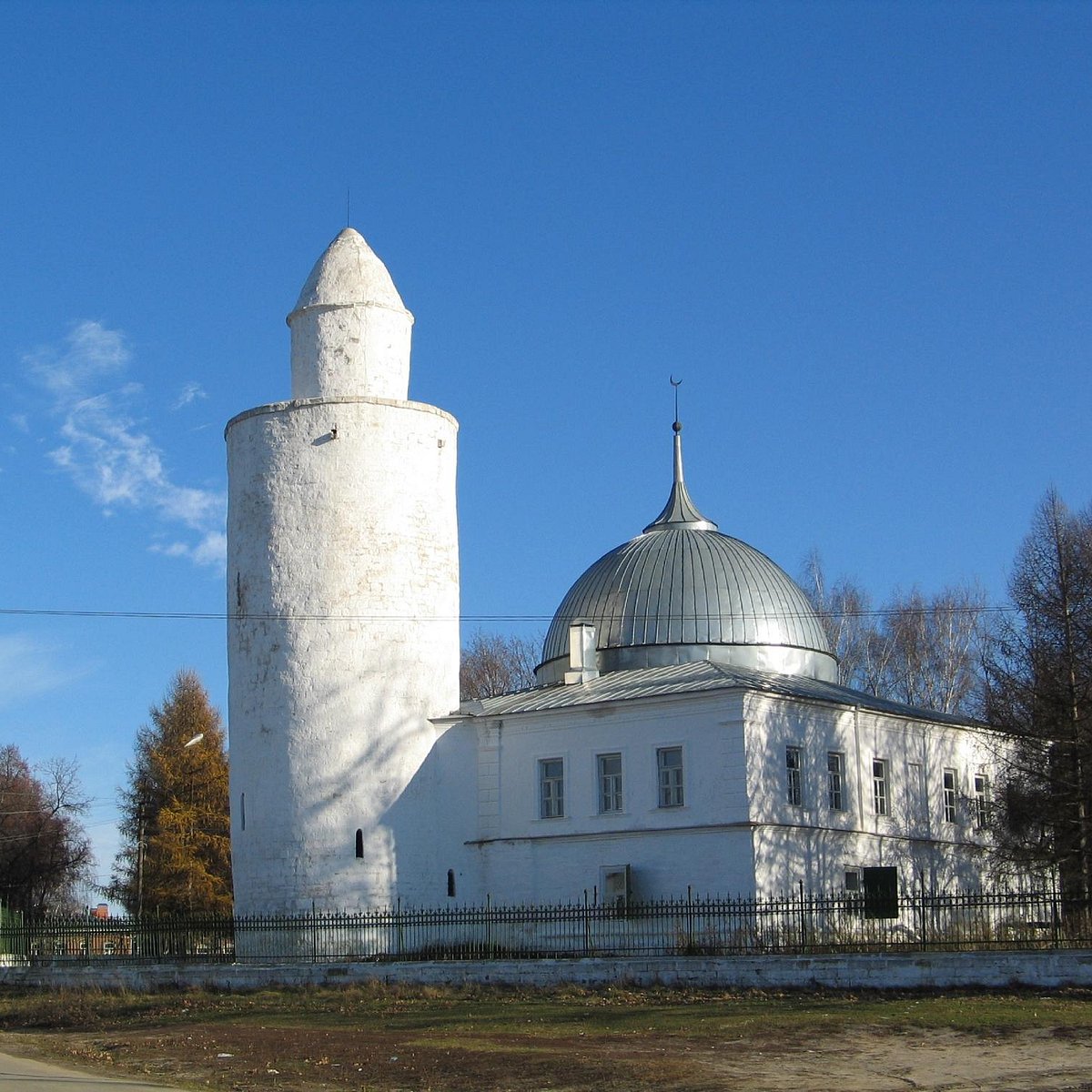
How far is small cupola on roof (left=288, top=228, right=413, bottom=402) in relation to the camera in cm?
3366

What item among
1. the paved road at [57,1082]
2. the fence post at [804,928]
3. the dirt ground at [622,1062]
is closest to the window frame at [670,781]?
the fence post at [804,928]

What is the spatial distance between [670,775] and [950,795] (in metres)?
9.08

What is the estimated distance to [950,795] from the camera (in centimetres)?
3594

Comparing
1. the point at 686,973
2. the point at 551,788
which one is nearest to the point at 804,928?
the point at 686,973

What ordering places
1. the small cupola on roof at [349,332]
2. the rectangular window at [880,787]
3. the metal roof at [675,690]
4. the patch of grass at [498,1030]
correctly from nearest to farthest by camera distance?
1. the patch of grass at [498,1030]
2. the metal roof at [675,690]
3. the rectangular window at [880,787]
4. the small cupola on roof at [349,332]

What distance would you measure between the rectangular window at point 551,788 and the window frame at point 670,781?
2359 mm

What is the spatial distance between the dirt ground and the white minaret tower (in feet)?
37.9

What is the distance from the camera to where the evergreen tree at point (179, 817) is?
46281 mm

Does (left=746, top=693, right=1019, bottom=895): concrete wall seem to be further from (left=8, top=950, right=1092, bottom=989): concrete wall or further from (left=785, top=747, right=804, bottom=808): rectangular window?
(left=8, top=950, right=1092, bottom=989): concrete wall

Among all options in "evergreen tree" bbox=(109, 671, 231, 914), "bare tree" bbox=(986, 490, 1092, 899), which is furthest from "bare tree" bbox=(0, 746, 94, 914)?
"bare tree" bbox=(986, 490, 1092, 899)

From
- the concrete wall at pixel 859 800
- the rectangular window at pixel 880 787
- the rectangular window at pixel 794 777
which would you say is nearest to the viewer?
the concrete wall at pixel 859 800

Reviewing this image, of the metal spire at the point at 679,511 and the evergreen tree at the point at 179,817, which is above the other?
the metal spire at the point at 679,511

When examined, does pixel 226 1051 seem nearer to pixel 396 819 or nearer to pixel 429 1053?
pixel 429 1053

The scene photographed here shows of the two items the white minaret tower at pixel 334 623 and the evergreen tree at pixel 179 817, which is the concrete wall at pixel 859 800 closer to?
the white minaret tower at pixel 334 623
